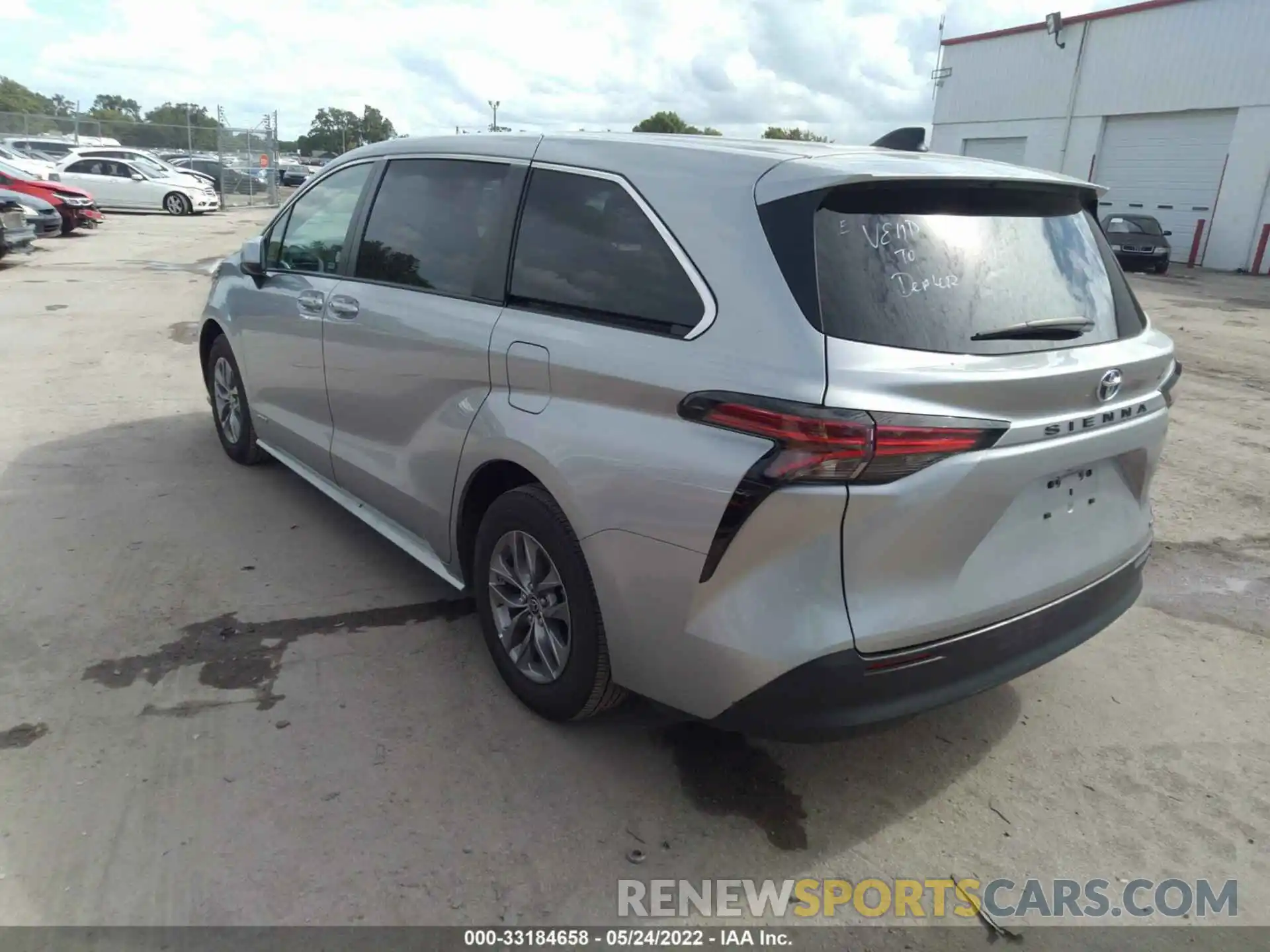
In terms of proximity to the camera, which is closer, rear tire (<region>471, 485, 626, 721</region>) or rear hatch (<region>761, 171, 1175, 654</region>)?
rear hatch (<region>761, 171, 1175, 654</region>)

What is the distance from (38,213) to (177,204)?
10.4 metres

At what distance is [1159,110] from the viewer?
25641mm

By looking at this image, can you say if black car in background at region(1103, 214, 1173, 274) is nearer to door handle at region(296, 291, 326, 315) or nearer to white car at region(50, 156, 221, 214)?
door handle at region(296, 291, 326, 315)

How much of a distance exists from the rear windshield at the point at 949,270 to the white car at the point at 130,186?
88.8ft

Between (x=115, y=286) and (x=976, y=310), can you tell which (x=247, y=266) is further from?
(x=115, y=286)

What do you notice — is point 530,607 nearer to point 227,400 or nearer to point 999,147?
point 227,400

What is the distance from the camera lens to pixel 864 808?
2773 mm

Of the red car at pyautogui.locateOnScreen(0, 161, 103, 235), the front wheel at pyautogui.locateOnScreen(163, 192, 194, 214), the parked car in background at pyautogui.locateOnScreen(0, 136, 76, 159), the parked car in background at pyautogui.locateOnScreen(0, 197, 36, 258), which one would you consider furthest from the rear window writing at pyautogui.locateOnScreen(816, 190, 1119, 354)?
the parked car in background at pyautogui.locateOnScreen(0, 136, 76, 159)

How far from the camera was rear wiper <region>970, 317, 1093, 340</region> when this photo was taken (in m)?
2.43

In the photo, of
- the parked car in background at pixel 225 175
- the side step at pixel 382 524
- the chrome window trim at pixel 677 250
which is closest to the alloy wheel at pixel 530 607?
the side step at pixel 382 524

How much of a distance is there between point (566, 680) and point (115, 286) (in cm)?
1244

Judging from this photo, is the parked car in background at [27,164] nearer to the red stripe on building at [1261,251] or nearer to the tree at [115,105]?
the red stripe on building at [1261,251]

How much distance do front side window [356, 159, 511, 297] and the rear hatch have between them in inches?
51.7

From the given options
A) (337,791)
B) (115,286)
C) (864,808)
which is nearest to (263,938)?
(337,791)
